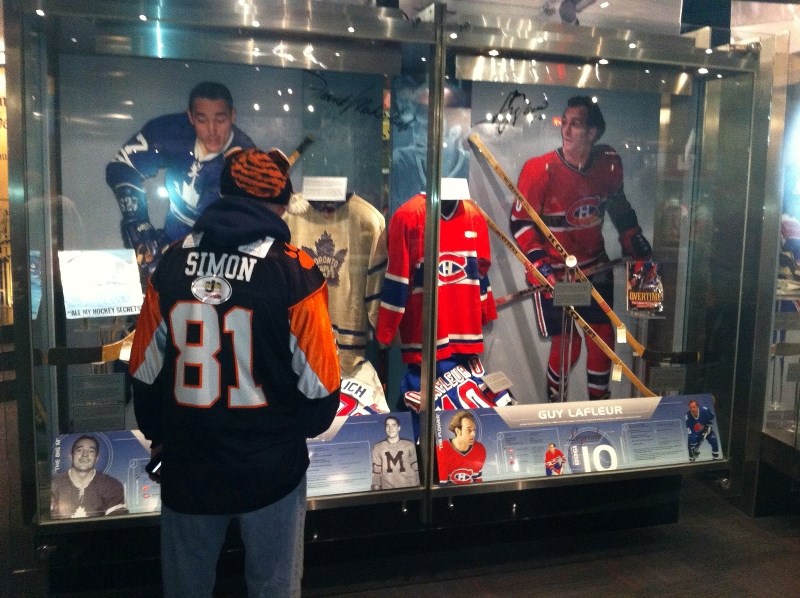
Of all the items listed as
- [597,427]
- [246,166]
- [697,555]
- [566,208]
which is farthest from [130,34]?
[697,555]

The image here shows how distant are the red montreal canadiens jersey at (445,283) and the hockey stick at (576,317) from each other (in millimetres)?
70

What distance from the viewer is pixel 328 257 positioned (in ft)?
8.63

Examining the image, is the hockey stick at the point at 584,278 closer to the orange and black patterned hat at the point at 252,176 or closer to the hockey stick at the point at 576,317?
the hockey stick at the point at 576,317

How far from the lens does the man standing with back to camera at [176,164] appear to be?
8.11ft

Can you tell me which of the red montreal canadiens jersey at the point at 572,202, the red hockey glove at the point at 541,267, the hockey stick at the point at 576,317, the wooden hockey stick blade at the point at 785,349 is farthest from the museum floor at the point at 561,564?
the red montreal canadiens jersey at the point at 572,202

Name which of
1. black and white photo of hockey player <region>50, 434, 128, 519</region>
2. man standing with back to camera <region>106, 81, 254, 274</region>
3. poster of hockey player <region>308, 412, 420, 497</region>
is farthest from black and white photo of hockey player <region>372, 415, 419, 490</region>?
man standing with back to camera <region>106, 81, 254, 274</region>

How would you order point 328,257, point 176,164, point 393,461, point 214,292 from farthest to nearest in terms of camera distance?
point 328,257
point 176,164
point 393,461
point 214,292

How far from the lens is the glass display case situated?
2215mm

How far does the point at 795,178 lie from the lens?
2.78 metres

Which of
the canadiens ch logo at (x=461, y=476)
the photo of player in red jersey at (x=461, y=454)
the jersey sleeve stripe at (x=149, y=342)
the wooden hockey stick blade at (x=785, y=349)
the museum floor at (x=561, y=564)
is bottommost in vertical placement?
the museum floor at (x=561, y=564)

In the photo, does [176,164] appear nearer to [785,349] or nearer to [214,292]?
[214,292]

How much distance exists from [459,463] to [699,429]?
1.04 m

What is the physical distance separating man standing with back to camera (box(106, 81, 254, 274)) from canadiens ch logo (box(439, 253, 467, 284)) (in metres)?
0.88

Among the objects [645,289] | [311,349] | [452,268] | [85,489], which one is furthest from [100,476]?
[645,289]
